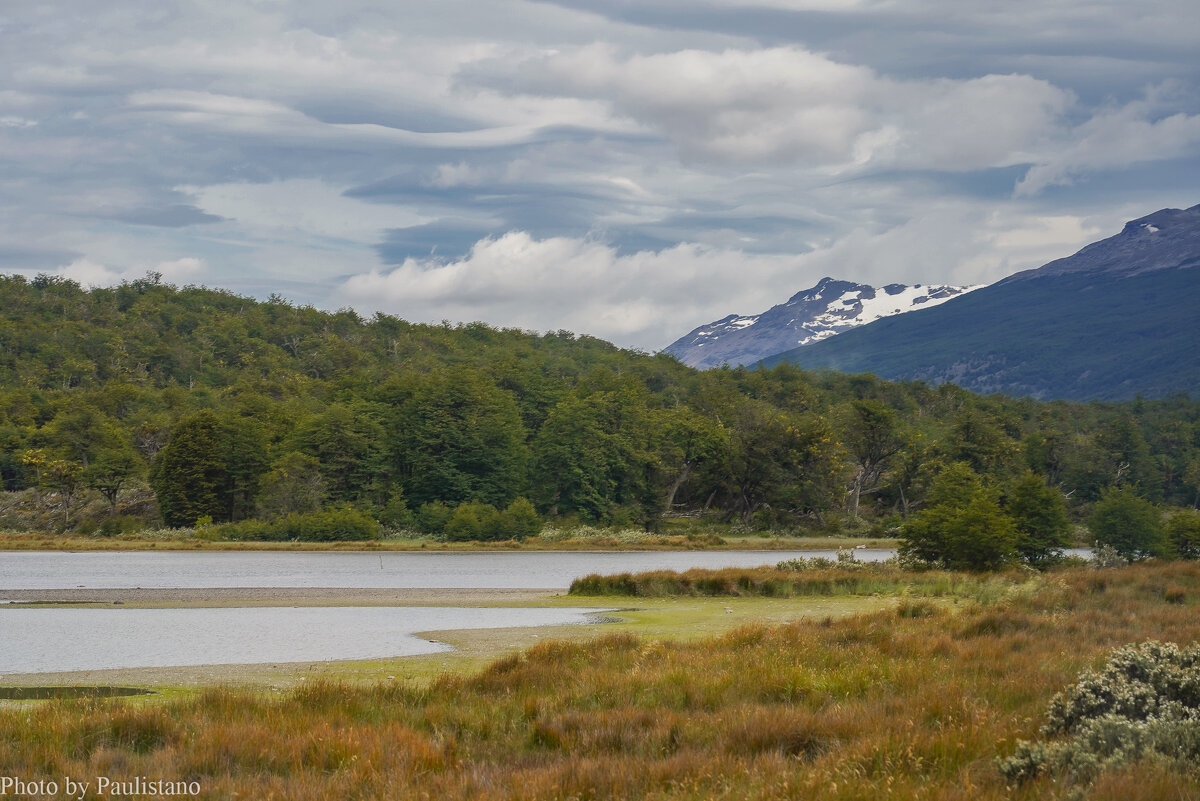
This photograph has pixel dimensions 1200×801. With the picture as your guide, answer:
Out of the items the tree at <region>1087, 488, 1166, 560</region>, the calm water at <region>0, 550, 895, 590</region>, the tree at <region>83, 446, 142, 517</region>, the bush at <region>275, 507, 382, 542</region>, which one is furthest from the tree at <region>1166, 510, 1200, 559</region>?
the tree at <region>83, 446, 142, 517</region>

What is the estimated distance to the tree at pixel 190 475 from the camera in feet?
249

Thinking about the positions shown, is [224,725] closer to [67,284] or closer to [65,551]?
[65,551]

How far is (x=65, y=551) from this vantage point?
203 ft

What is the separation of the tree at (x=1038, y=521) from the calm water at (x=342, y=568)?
14639mm

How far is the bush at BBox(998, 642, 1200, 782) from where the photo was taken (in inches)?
297

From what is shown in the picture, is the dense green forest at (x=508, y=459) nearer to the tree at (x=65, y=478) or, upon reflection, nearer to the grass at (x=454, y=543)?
the tree at (x=65, y=478)

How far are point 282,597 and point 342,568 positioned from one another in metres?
17.3

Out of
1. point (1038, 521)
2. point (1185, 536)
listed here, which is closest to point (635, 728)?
point (1038, 521)

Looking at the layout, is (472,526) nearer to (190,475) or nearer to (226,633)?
(190,475)

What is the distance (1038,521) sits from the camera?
141ft

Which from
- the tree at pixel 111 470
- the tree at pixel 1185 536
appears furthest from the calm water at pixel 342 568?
the tree at pixel 111 470

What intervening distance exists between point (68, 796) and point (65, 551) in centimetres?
6284

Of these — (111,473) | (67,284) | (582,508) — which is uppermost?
(67,284)

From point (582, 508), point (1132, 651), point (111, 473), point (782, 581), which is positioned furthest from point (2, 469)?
point (1132, 651)
